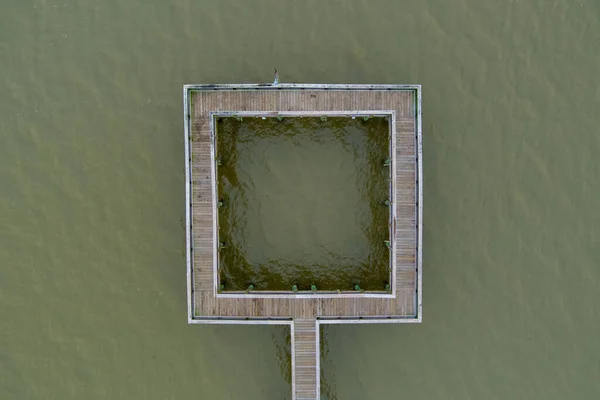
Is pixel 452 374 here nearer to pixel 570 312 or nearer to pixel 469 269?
pixel 469 269

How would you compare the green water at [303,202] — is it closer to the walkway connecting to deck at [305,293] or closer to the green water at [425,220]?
the walkway connecting to deck at [305,293]

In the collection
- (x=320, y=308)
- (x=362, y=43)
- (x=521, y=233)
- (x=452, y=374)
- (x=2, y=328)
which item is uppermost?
(x=362, y=43)

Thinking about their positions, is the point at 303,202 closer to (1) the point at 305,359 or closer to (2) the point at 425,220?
(2) the point at 425,220

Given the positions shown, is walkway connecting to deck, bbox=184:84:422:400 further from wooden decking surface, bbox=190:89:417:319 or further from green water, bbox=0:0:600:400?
green water, bbox=0:0:600:400

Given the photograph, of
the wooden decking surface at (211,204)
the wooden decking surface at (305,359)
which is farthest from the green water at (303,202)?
the wooden decking surface at (305,359)

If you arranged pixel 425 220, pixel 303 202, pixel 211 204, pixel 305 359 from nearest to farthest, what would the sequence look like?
1. pixel 211 204
2. pixel 305 359
3. pixel 425 220
4. pixel 303 202

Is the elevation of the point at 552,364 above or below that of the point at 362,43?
below

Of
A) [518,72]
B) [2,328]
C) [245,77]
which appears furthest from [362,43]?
[2,328]

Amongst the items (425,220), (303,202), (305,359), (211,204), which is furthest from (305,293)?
(425,220)
